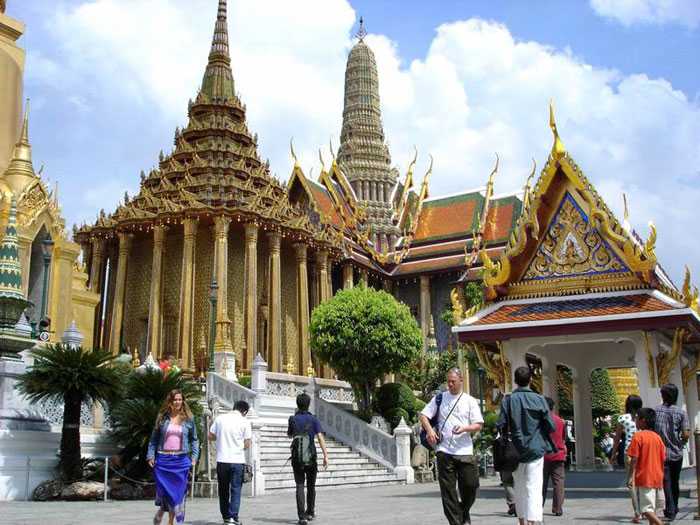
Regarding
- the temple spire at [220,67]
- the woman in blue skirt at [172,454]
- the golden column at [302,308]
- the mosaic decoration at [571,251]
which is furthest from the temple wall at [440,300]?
the woman in blue skirt at [172,454]

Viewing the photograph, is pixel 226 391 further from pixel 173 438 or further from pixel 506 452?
pixel 506 452

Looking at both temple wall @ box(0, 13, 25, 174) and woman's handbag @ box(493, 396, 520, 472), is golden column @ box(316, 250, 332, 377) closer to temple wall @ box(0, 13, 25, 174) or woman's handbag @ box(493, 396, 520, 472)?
temple wall @ box(0, 13, 25, 174)

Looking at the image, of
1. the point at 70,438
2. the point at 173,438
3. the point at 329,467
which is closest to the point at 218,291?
the point at 329,467

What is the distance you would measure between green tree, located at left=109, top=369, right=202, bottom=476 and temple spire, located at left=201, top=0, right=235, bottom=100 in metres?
23.5

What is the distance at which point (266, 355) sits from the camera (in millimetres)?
31938

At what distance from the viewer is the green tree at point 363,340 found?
2250cm

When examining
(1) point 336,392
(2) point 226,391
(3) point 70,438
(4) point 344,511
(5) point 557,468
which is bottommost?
(4) point 344,511

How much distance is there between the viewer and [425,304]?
4159 cm

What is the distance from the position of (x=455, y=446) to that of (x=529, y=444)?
592 millimetres

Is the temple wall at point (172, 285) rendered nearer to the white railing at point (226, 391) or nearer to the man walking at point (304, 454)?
the white railing at point (226, 391)

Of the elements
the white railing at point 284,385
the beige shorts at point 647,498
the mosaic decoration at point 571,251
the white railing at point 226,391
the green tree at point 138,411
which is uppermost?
the mosaic decoration at point 571,251

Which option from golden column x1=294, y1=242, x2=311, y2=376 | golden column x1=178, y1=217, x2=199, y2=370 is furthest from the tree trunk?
golden column x1=294, y1=242, x2=311, y2=376

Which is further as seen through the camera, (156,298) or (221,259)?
(156,298)

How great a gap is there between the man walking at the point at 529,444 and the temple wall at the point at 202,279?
24950 millimetres
